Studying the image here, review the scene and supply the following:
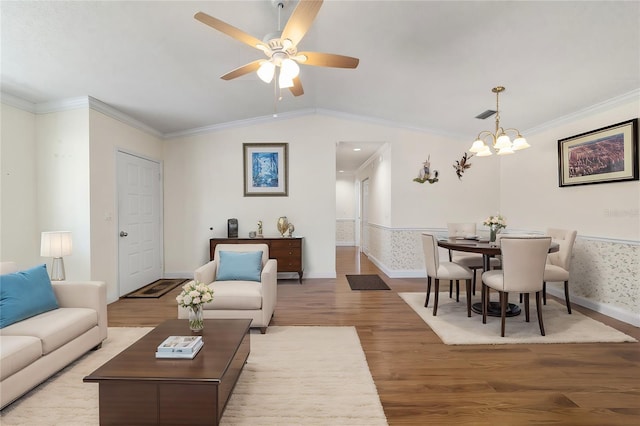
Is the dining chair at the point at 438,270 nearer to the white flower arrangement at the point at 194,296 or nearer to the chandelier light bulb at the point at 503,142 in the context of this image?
the chandelier light bulb at the point at 503,142

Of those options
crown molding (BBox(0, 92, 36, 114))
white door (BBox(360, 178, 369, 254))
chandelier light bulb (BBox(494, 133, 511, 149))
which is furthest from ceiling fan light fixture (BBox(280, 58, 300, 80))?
white door (BBox(360, 178, 369, 254))

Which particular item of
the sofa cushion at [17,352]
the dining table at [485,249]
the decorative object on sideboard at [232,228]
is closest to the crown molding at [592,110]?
the dining table at [485,249]

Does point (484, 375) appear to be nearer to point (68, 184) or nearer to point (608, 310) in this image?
point (608, 310)

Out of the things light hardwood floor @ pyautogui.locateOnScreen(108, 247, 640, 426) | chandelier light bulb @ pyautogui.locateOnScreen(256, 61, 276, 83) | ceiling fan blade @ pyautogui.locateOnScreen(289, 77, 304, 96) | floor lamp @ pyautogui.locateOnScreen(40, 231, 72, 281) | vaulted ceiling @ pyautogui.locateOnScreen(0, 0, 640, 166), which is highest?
vaulted ceiling @ pyautogui.locateOnScreen(0, 0, 640, 166)

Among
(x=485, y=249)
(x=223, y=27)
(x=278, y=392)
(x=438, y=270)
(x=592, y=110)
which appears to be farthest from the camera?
(x=592, y=110)

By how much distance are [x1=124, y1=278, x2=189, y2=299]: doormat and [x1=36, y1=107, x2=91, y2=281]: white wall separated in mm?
830

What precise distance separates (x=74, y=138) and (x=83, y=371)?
2862mm

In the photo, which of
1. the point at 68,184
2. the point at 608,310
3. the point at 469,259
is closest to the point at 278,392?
the point at 469,259

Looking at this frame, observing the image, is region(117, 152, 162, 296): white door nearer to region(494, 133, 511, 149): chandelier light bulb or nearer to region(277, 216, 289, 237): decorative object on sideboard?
region(277, 216, 289, 237): decorative object on sideboard

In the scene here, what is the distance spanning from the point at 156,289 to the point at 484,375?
14.7ft

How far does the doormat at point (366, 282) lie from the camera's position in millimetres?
4949

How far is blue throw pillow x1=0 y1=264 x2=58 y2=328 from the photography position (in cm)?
227

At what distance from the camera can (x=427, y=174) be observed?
5617mm

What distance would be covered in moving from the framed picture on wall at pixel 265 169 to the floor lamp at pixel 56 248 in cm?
285
